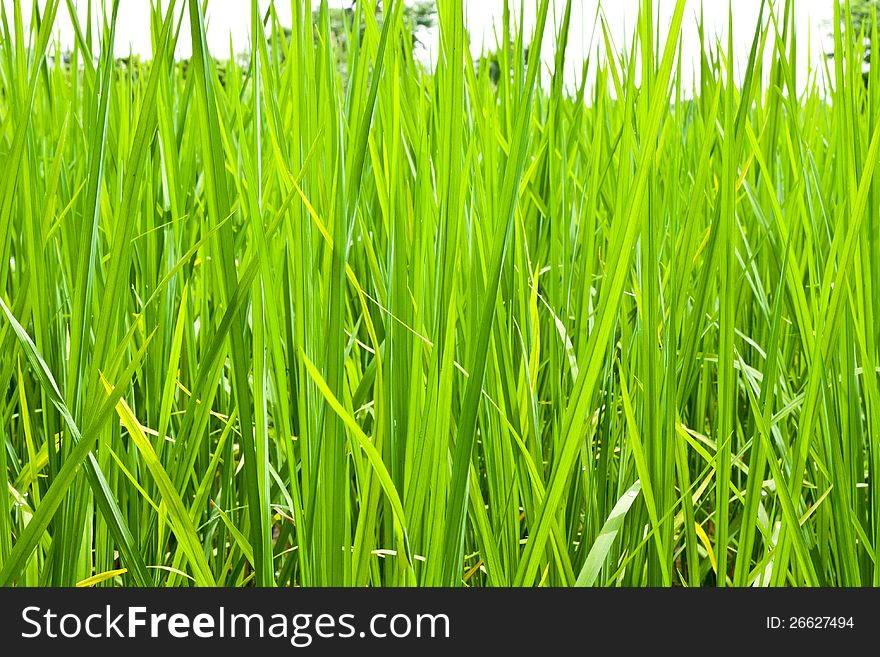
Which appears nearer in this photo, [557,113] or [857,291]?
[857,291]

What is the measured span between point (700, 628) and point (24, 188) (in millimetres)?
655

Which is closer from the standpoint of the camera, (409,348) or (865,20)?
(409,348)

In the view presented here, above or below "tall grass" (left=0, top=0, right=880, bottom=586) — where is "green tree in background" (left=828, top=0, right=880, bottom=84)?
above

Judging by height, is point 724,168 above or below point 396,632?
above

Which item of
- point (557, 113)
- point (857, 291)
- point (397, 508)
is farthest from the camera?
point (557, 113)

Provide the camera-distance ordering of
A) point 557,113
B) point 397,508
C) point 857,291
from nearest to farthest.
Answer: point 397,508
point 857,291
point 557,113

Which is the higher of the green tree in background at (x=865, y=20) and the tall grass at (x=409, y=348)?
the green tree in background at (x=865, y=20)

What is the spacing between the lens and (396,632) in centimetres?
52

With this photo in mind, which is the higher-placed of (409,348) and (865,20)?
(865,20)

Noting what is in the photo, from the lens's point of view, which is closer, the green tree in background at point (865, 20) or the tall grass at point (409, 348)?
the tall grass at point (409, 348)

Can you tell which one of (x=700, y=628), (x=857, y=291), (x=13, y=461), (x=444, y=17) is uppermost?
(x=444, y=17)

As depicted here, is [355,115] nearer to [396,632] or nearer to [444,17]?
[444,17]

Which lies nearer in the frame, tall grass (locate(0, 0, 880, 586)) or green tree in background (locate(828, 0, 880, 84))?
tall grass (locate(0, 0, 880, 586))

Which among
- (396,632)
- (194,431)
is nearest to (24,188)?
(194,431)
